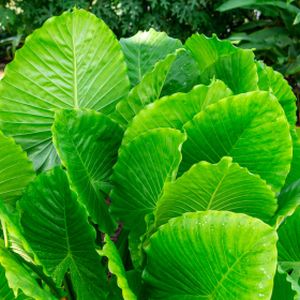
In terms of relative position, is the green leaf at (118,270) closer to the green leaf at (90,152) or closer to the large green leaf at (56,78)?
the green leaf at (90,152)

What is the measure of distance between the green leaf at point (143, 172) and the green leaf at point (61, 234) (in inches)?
3.0

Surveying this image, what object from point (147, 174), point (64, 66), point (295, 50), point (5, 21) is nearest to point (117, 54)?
point (64, 66)

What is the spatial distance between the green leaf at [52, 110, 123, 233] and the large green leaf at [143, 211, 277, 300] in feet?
0.38

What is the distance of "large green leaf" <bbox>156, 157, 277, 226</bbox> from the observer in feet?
2.25

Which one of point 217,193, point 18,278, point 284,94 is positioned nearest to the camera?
point 18,278

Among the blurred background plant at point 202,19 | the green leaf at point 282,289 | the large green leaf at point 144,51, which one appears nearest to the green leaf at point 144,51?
the large green leaf at point 144,51

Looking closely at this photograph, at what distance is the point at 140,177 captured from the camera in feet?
2.52

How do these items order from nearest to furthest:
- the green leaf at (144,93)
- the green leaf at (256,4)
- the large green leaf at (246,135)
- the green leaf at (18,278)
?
the green leaf at (18,278)
the large green leaf at (246,135)
the green leaf at (144,93)
the green leaf at (256,4)

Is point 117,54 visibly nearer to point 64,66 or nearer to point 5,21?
point 64,66

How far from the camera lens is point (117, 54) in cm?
87

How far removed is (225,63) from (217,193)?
0.83 ft

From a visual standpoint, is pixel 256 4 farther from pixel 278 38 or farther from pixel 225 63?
pixel 225 63

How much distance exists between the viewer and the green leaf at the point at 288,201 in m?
0.74

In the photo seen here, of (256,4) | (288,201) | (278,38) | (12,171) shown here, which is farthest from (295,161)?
(278,38)
